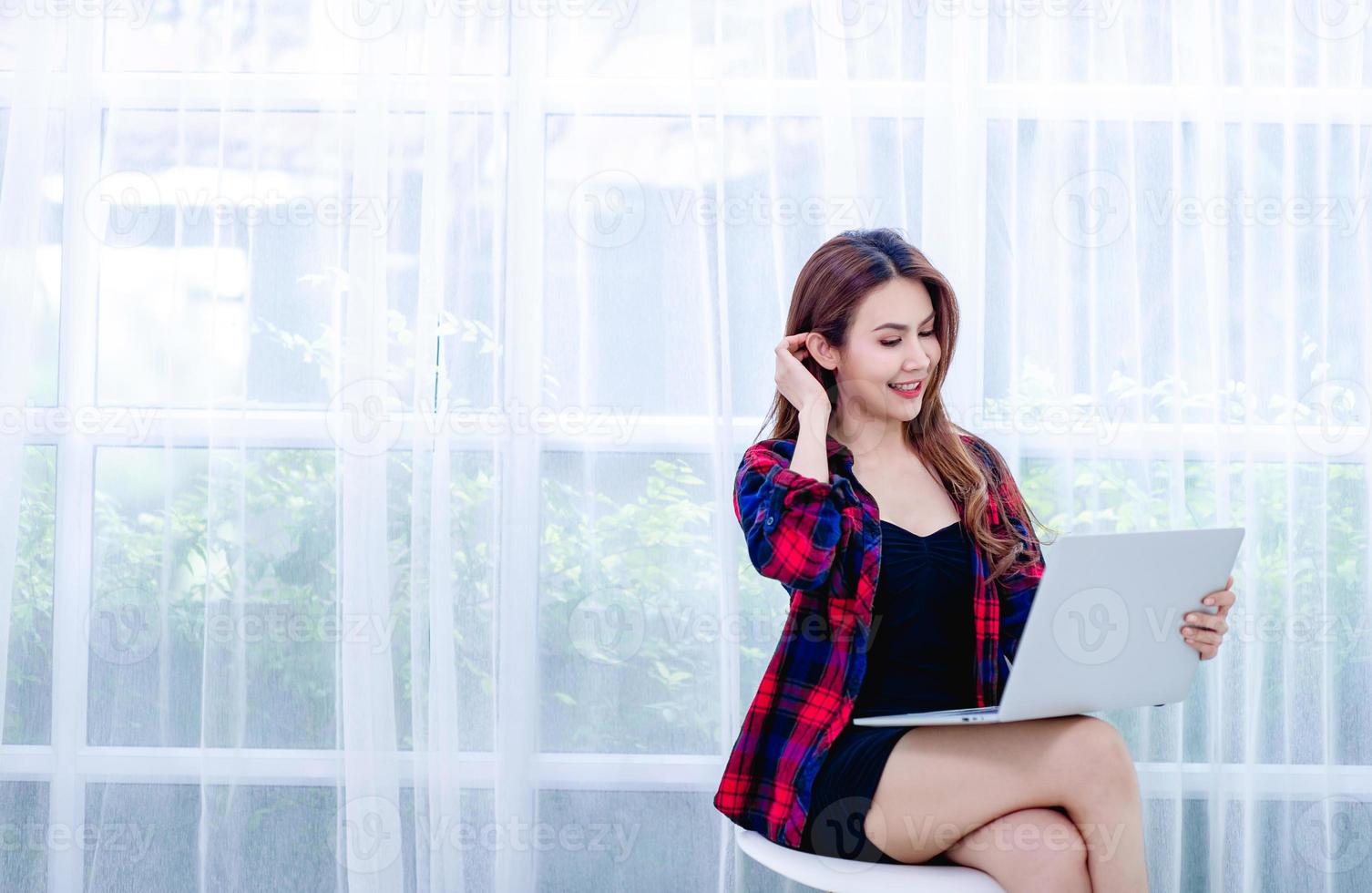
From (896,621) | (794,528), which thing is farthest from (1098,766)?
(794,528)

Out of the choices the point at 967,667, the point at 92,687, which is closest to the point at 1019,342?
the point at 967,667

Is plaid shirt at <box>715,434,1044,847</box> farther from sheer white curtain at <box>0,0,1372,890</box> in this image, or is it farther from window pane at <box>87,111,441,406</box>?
window pane at <box>87,111,441,406</box>

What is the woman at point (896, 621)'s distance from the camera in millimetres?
1263

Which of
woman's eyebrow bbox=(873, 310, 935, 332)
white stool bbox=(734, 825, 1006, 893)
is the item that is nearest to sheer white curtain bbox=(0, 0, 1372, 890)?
woman's eyebrow bbox=(873, 310, 935, 332)

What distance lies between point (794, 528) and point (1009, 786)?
0.39 meters

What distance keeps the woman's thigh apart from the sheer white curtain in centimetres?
71

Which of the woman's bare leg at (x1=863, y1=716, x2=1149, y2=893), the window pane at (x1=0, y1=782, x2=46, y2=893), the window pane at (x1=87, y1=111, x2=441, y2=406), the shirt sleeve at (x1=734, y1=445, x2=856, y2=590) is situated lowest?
the window pane at (x1=0, y1=782, x2=46, y2=893)

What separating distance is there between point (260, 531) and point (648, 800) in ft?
2.81

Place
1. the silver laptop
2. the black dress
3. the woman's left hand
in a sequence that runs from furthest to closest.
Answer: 1. the black dress
2. the woman's left hand
3. the silver laptop

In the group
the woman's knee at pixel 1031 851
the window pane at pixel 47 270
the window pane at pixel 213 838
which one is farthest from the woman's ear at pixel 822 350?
the window pane at pixel 47 270

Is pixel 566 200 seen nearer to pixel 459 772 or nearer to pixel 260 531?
pixel 260 531

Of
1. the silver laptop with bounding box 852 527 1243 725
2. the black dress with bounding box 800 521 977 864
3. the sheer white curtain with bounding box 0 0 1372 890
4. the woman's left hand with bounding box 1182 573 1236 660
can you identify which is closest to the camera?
the silver laptop with bounding box 852 527 1243 725

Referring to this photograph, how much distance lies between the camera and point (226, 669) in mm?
2021

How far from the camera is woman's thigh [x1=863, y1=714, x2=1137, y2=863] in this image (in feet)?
4.14
